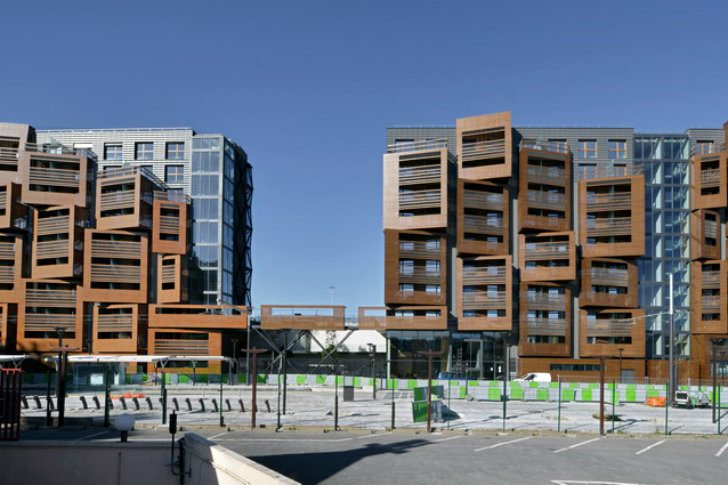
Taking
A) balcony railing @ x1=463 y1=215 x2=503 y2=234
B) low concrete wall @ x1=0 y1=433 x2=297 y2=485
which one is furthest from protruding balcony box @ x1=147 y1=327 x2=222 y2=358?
low concrete wall @ x1=0 y1=433 x2=297 y2=485

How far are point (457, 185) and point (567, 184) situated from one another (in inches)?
489

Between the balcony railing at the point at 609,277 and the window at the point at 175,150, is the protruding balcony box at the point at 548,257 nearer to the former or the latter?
the balcony railing at the point at 609,277

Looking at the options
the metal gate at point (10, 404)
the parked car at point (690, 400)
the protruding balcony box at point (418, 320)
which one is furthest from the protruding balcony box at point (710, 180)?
the metal gate at point (10, 404)

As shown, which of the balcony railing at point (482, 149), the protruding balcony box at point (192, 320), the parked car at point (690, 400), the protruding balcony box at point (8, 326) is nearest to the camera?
the parked car at point (690, 400)

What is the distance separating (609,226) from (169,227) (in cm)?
4944

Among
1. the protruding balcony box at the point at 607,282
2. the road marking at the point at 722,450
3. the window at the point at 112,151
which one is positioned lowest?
the road marking at the point at 722,450

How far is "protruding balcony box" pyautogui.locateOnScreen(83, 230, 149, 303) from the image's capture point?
84.1 metres

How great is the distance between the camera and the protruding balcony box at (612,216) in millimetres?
82438

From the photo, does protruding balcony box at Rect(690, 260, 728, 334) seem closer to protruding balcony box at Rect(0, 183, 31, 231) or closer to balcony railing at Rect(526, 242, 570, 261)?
balcony railing at Rect(526, 242, 570, 261)

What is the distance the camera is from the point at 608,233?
8362cm

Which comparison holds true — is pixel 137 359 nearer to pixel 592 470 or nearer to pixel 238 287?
pixel 592 470

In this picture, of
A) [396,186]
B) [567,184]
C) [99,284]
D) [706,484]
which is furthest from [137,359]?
[567,184]

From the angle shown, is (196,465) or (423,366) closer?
(196,465)

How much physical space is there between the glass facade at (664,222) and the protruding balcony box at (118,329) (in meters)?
60.3
